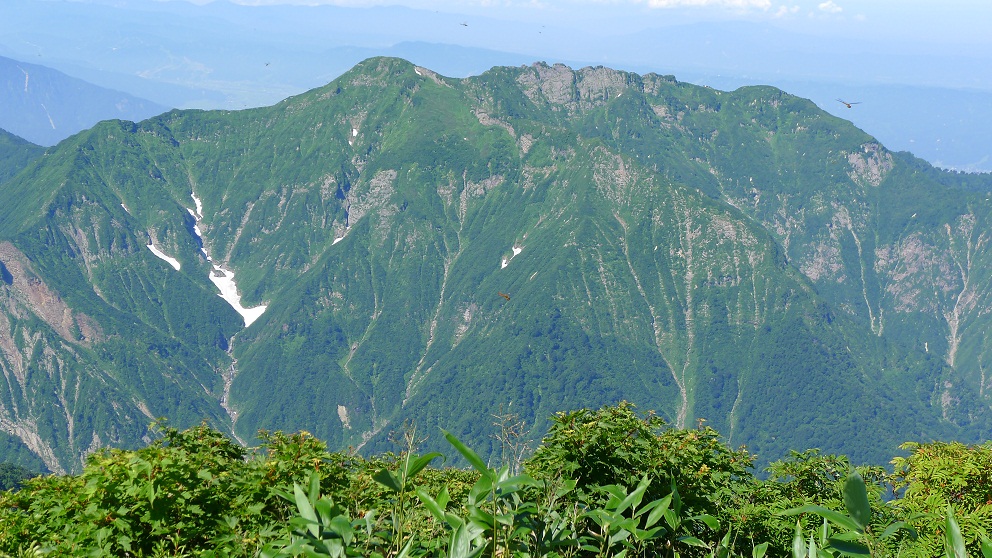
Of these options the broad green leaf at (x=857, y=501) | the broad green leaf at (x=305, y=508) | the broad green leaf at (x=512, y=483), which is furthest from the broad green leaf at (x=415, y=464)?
the broad green leaf at (x=857, y=501)

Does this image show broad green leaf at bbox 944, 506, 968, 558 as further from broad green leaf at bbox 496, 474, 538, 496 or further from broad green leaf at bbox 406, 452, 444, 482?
broad green leaf at bbox 406, 452, 444, 482

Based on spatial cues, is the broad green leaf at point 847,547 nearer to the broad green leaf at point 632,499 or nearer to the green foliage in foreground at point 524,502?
the green foliage in foreground at point 524,502

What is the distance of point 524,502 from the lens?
20.7ft

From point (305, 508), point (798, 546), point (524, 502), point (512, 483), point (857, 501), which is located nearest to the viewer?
point (857, 501)

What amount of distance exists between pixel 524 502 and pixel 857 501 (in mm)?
3128

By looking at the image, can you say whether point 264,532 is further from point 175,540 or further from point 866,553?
point 866,553

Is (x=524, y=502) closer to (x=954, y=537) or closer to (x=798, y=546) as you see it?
(x=798, y=546)

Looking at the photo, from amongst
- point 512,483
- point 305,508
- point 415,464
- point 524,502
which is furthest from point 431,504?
point 524,502

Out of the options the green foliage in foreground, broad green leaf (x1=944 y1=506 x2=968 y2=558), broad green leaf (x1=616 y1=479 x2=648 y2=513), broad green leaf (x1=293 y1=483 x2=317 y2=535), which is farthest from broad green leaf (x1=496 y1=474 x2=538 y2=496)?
broad green leaf (x1=944 y1=506 x2=968 y2=558)

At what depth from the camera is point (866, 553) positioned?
4352mm

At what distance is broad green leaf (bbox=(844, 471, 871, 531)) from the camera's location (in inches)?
142

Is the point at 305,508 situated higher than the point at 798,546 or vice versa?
the point at 798,546

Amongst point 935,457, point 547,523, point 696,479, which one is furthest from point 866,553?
point 935,457

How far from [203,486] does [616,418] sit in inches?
318
